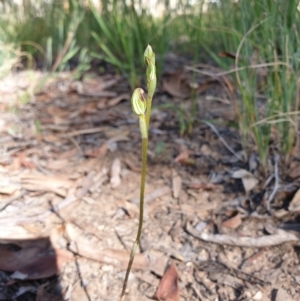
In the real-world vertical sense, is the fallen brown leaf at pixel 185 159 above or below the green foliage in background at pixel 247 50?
below

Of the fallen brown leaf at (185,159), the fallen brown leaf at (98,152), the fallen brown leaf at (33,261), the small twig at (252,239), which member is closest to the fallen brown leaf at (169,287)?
the small twig at (252,239)

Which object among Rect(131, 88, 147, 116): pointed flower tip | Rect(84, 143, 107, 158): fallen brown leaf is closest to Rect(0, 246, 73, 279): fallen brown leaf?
Rect(84, 143, 107, 158): fallen brown leaf

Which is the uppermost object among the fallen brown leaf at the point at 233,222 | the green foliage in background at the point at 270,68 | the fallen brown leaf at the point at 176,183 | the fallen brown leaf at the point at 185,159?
the green foliage in background at the point at 270,68

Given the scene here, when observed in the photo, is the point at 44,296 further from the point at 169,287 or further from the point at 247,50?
the point at 247,50

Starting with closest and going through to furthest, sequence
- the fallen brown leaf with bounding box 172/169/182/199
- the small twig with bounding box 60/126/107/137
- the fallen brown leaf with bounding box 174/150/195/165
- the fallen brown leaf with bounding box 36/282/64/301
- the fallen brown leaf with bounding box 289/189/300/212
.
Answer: the fallen brown leaf with bounding box 36/282/64/301 → the fallen brown leaf with bounding box 289/189/300/212 → the fallen brown leaf with bounding box 172/169/182/199 → the fallen brown leaf with bounding box 174/150/195/165 → the small twig with bounding box 60/126/107/137

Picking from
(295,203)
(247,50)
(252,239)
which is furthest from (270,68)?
(252,239)

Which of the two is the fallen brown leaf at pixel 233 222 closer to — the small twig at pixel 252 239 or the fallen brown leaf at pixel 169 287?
the small twig at pixel 252 239

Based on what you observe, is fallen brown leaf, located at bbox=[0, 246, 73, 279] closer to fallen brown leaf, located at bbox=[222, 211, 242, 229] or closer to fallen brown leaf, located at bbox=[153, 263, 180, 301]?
fallen brown leaf, located at bbox=[153, 263, 180, 301]

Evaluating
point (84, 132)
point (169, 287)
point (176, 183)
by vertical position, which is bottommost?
point (169, 287)
